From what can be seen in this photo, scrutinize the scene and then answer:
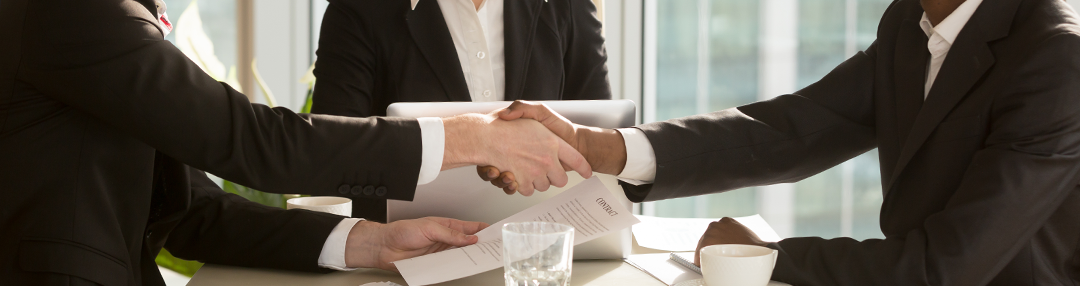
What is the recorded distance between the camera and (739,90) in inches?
121

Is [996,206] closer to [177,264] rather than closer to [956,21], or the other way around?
[956,21]

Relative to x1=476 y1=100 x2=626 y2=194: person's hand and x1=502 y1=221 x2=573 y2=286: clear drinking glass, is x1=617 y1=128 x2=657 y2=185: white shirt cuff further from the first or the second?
x1=502 y1=221 x2=573 y2=286: clear drinking glass

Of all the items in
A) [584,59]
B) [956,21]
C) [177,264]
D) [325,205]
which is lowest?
[177,264]

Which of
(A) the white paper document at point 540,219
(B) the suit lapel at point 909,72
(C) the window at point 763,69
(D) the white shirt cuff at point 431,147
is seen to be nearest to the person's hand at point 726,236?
(A) the white paper document at point 540,219

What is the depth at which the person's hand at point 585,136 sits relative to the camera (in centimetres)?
128

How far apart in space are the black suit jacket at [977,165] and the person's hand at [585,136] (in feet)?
0.23

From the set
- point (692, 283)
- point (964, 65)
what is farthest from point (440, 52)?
point (964, 65)

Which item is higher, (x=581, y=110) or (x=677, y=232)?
(x=581, y=110)

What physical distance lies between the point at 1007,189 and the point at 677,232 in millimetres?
614

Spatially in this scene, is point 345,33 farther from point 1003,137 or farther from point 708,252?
point 1003,137

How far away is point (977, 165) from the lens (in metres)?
1.03

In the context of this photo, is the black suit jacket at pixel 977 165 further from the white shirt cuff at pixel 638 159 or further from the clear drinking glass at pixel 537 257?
the clear drinking glass at pixel 537 257

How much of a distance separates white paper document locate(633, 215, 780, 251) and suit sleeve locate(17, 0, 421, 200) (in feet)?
1.61

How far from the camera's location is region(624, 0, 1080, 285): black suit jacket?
100 centimetres
